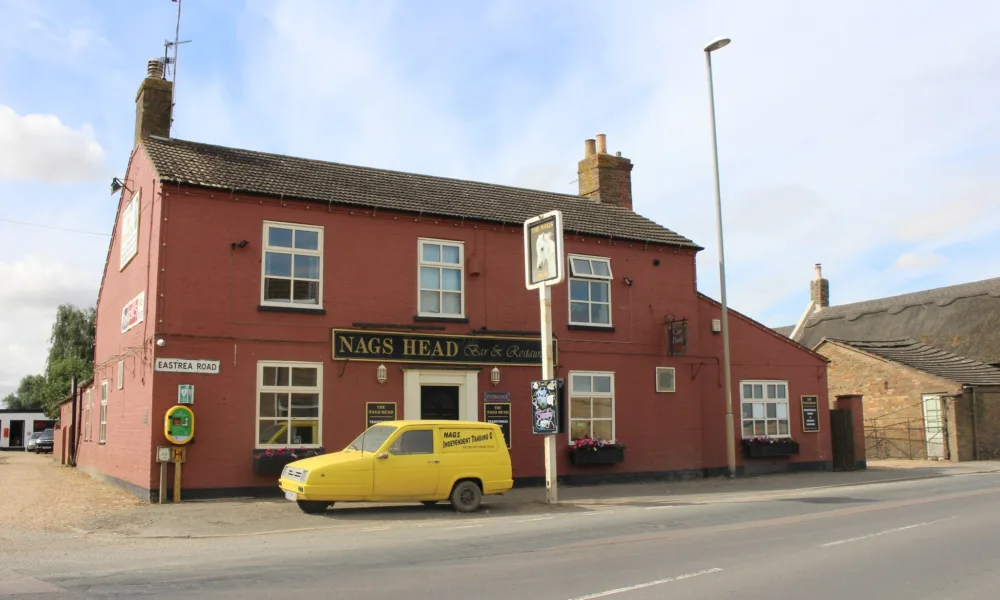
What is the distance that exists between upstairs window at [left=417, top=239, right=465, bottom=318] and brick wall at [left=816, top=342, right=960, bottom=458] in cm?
1970

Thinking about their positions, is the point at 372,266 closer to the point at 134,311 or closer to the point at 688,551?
the point at 134,311

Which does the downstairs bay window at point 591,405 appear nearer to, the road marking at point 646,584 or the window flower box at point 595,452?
the window flower box at point 595,452

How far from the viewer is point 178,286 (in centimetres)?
1645

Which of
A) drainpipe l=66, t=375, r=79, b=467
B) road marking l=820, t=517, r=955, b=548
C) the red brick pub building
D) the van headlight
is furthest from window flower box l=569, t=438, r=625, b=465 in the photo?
drainpipe l=66, t=375, r=79, b=467

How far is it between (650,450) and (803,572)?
507 inches

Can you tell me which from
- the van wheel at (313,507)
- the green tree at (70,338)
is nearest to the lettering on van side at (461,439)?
the van wheel at (313,507)

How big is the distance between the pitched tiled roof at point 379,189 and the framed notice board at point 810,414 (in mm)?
6220

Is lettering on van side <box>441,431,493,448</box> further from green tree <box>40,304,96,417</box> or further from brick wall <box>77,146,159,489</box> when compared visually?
green tree <box>40,304,96,417</box>

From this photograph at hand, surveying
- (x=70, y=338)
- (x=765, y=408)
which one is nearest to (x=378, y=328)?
(x=765, y=408)

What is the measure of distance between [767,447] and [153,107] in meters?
→ 18.7

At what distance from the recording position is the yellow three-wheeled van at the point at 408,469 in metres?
13.4

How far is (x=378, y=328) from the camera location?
18.3m

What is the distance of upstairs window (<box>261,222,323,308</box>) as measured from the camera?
1747 centimetres

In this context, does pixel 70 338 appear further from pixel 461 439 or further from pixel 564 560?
pixel 564 560
